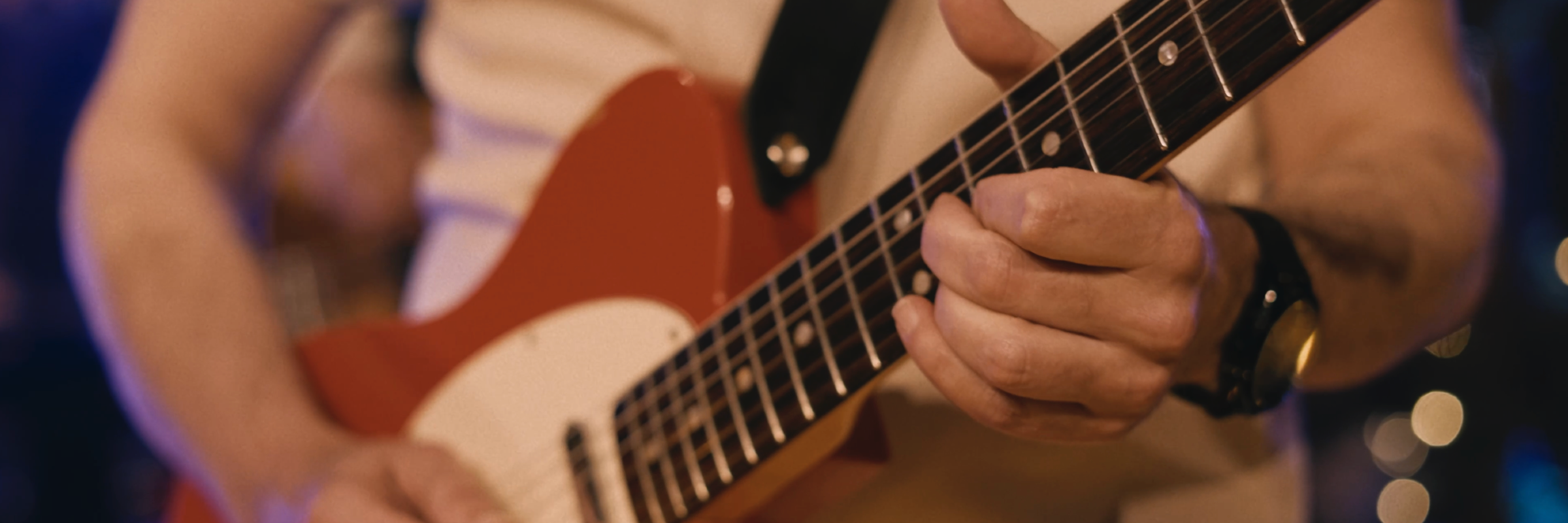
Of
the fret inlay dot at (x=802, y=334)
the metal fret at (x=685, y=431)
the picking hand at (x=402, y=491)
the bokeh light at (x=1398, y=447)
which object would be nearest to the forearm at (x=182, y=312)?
the picking hand at (x=402, y=491)

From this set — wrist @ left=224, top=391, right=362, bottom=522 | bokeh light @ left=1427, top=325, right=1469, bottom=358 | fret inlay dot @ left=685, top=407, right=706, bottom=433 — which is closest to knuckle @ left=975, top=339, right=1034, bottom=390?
fret inlay dot @ left=685, top=407, right=706, bottom=433

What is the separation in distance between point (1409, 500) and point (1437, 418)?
19cm

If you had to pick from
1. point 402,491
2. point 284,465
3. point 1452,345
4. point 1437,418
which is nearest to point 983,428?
point 402,491

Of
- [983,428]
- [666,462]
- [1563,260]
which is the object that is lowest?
[1563,260]

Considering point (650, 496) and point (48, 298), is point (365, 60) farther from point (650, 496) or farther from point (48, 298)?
point (650, 496)

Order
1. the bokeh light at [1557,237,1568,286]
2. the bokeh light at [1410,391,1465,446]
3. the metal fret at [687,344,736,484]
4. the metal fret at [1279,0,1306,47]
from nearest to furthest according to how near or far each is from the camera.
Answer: the metal fret at [1279,0,1306,47] < the metal fret at [687,344,736,484] < the bokeh light at [1557,237,1568,286] < the bokeh light at [1410,391,1465,446]

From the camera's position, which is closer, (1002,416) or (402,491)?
(1002,416)

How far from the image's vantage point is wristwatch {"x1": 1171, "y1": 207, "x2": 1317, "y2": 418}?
0.46 m

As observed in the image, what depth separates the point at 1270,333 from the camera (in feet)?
1.50

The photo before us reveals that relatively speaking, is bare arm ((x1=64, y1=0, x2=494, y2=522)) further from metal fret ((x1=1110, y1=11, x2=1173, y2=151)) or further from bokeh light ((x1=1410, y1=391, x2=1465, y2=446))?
bokeh light ((x1=1410, y1=391, x2=1465, y2=446))

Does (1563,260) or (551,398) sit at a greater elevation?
(551,398)

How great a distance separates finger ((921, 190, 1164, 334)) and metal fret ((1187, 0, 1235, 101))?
80mm

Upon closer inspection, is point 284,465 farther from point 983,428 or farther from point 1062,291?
point 1062,291

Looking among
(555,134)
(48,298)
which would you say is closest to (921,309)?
(555,134)
